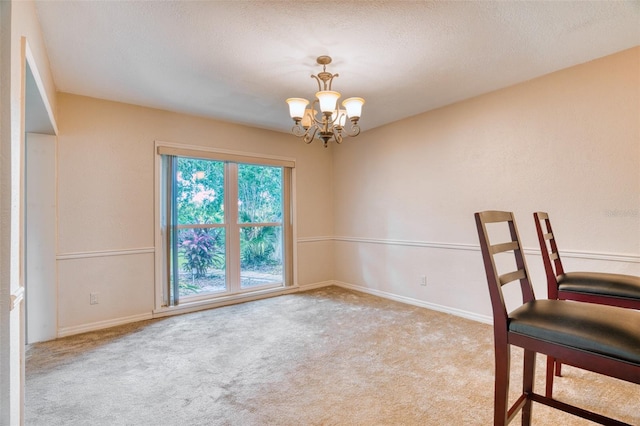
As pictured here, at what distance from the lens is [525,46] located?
235 cm

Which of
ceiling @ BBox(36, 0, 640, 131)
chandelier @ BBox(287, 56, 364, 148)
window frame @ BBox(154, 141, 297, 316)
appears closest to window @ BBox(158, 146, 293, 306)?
window frame @ BBox(154, 141, 297, 316)

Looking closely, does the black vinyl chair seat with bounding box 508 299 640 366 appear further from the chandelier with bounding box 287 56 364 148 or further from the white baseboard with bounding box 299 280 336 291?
the white baseboard with bounding box 299 280 336 291

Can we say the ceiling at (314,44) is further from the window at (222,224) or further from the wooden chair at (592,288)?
the wooden chair at (592,288)

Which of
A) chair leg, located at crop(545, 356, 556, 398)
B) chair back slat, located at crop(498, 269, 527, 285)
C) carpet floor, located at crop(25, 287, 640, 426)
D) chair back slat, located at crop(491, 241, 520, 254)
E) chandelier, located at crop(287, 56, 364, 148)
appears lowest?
carpet floor, located at crop(25, 287, 640, 426)

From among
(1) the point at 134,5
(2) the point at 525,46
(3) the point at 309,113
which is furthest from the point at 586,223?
(1) the point at 134,5

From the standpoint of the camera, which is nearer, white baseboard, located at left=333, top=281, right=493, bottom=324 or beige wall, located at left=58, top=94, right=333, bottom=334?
beige wall, located at left=58, top=94, right=333, bottom=334

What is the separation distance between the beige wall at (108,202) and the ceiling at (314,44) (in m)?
0.33

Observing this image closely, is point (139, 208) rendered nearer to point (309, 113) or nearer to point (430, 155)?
point (309, 113)

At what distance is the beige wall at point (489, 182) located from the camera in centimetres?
248

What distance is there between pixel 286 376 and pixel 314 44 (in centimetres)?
238

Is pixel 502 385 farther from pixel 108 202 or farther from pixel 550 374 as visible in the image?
pixel 108 202

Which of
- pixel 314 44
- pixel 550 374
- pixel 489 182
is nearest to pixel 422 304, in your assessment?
pixel 489 182

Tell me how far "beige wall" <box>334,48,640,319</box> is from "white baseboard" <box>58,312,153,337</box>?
2.81m

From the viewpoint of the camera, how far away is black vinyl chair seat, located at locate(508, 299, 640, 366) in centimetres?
106
